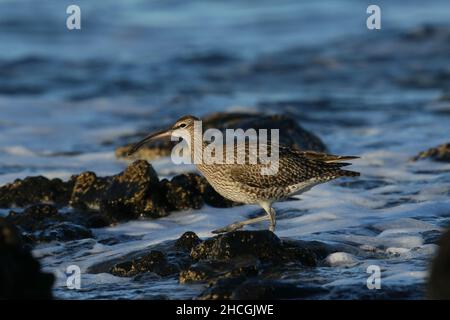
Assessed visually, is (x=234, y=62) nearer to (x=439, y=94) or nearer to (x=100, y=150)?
(x=439, y=94)

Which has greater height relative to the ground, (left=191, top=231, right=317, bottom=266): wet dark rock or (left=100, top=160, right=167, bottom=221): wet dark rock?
(left=100, top=160, right=167, bottom=221): wet dark rock

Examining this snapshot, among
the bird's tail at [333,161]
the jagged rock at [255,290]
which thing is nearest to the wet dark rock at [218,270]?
the jagged rock at [255,290]

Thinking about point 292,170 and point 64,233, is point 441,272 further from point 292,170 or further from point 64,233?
point 64,233

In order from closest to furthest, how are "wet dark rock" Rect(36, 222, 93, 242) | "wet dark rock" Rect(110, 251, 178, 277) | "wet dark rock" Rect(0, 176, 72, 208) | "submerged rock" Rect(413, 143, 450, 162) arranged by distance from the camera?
"wet dark rock" Rect(110, 251, 178, 277) → "wet dark rock" Rect(36, 222, 93, 242) → "wet dark rock" Rect(0, 176, 72, 208) → "submerged rock" Rect(413, 143, 450, 162)

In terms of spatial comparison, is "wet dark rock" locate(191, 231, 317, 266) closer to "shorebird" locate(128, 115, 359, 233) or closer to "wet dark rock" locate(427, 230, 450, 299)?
"shorebird" locate(128, 115, 359, 233)

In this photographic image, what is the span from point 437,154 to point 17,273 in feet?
24.4

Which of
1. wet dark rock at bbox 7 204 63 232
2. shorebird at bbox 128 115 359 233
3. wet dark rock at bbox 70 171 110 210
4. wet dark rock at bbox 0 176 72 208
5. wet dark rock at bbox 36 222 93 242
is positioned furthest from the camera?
wet dark rock at bbox 0 176 72 208

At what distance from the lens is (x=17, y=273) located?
19.1 feet

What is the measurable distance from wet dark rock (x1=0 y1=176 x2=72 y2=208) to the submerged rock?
493 centimetres

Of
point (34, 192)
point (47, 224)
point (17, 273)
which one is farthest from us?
point (34, 192)

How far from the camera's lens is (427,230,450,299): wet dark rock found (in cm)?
553

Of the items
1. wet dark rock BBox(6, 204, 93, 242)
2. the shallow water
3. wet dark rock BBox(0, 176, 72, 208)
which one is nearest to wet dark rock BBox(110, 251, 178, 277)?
the shallow water

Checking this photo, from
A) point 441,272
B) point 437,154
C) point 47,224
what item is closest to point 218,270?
point 441,272
